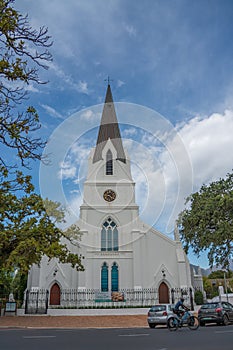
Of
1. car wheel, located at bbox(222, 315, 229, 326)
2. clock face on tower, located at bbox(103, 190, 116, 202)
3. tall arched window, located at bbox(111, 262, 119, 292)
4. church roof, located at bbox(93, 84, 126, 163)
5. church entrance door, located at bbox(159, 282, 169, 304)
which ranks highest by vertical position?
church roof, located at bbox(93, 84, 126, 163)

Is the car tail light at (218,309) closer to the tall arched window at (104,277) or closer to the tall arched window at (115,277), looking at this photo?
the tall arched window at (115,277)

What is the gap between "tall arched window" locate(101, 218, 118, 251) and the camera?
36781 millimetres

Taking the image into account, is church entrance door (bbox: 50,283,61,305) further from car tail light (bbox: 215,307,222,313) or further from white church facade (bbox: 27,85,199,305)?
car tail light (bbox: 215,307,222,313)

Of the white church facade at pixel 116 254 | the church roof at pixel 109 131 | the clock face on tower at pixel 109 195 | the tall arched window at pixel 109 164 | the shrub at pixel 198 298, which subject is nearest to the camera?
the white church facade at pixel 116 254

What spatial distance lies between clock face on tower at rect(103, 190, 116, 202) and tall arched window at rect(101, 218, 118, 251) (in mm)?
2734

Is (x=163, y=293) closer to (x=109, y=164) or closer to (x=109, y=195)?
(x=109, y=195)

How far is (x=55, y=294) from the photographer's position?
3422 centimetres

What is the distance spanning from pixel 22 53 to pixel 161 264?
3126 cm

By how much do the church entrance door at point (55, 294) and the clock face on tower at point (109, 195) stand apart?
11.4m

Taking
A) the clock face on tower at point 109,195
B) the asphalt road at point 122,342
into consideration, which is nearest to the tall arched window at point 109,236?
the clock face on tower at point 109,195

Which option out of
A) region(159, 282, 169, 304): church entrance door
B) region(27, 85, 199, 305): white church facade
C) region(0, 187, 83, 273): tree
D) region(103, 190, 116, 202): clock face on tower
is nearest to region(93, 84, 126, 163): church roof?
region(27, 85, 199, 305): white church facade

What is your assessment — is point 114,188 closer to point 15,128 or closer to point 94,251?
point 94,251

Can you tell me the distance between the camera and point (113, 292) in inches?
1307

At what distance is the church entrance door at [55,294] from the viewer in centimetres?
3400
